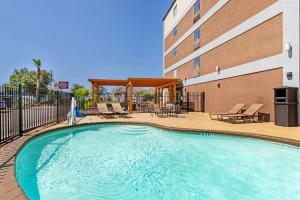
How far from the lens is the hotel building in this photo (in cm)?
992

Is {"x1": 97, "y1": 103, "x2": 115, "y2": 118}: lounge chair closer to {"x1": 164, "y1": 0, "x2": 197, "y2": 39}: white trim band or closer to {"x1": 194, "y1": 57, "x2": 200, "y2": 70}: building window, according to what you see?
{"x1": 194, "y1": 57, "x2": 200, "y2": 70}: building window

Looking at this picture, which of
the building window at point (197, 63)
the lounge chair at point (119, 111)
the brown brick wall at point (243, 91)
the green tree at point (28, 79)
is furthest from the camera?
the green tree at point (28, 79)

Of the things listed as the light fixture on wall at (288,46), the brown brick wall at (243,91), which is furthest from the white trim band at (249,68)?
the light fixture on wall at (288,46)

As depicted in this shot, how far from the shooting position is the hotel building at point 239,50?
391 inches

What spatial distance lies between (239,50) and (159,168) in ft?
38.6

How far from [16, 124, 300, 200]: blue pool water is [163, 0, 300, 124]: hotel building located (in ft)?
17.9

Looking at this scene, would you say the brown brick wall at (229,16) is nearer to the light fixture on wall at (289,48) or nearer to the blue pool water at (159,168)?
the light fixture on wall at (289,48)

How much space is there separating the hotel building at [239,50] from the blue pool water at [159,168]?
5.46 metres

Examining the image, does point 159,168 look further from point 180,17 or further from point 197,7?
point 180,17

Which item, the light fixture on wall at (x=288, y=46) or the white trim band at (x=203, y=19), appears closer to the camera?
the light fixture on wall at (x=288, y=46)

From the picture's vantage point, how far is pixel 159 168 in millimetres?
5164

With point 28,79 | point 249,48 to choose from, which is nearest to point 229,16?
point 249,48

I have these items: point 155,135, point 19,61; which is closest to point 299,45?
point 155,135

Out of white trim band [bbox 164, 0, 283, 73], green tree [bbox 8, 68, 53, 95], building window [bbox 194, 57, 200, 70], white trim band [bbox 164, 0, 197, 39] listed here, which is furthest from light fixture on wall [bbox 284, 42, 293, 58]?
green tree [bbox 8, 68, 53, 95]
